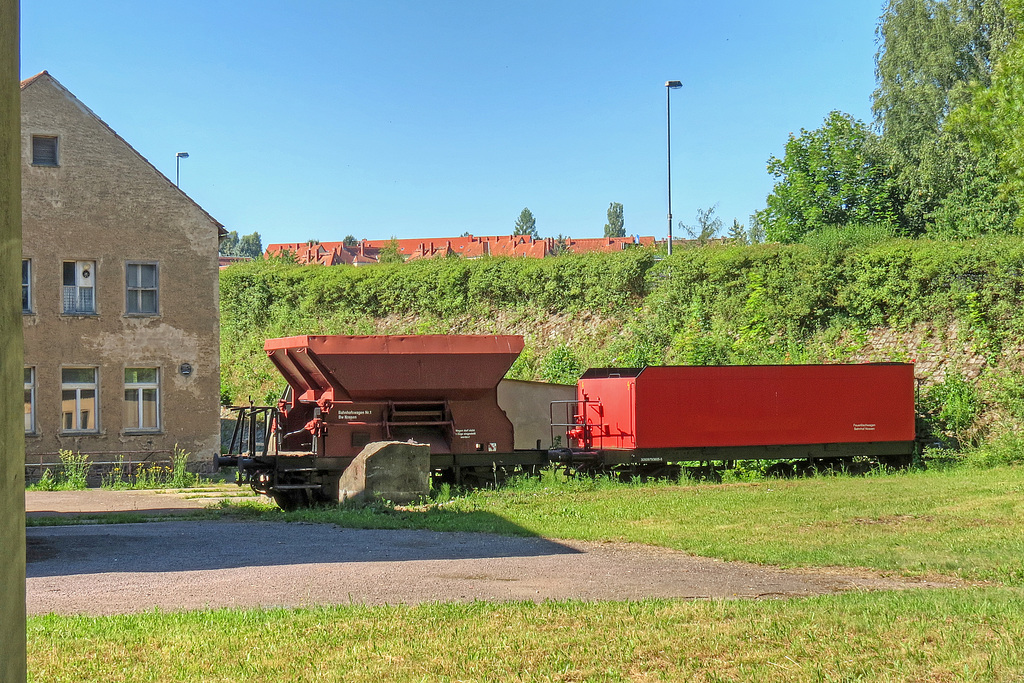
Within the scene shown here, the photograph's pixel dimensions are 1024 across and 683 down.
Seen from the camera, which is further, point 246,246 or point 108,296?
point 246,246

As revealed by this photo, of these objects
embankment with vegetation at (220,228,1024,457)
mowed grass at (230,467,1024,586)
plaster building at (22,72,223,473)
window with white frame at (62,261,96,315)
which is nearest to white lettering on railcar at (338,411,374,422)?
mowed grass at (230,467,1024,586)

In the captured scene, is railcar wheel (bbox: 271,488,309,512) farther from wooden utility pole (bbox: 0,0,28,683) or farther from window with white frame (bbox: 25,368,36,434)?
wooden utility pole (bbox: 0,0,28,683)

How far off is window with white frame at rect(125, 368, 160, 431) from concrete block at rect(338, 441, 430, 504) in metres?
11.2

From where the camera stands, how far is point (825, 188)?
3506 centimetres

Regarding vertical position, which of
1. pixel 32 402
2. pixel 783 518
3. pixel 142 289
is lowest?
pixel 783 518

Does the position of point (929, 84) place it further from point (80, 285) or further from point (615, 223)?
point (615, 223)

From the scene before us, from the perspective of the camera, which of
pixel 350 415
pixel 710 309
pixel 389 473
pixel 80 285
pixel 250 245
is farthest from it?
pixel 250 245

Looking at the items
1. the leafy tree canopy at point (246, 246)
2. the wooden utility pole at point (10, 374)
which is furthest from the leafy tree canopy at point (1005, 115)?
the leafy tree canopy at point (246, 246)

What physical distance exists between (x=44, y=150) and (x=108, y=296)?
12.8ft

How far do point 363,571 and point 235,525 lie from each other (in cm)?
536

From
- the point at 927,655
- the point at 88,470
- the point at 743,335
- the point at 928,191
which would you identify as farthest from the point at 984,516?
the point at 928,191

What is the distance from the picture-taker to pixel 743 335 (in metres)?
29.4

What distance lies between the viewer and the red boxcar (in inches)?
795

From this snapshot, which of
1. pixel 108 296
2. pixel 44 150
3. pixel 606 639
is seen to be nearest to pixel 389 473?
pixel 606 639
